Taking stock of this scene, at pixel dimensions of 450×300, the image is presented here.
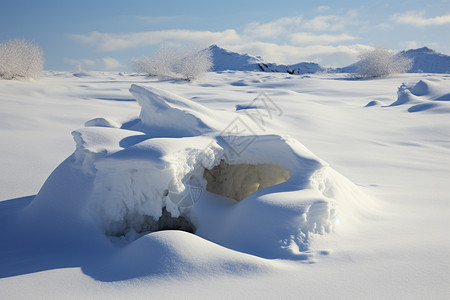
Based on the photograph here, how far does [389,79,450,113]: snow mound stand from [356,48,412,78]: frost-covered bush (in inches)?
294

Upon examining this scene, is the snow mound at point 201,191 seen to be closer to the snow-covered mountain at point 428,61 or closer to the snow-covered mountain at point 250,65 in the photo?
the snow-covered mountain at point 250,65

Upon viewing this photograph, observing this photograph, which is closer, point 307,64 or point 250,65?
point 250,65

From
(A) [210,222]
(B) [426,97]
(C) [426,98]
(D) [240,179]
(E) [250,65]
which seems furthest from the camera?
(E) [250,65]

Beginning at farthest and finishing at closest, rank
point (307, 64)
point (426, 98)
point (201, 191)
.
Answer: point (307, 64) < point (426, 98) < point (201, 191)

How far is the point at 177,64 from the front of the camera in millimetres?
19359

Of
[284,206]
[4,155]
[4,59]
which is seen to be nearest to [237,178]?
[284,206]

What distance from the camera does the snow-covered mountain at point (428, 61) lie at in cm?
4494

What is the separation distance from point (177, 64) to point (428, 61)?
40901mm

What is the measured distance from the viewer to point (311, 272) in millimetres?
2062

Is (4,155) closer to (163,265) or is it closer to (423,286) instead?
(163,265)

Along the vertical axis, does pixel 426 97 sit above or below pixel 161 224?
above

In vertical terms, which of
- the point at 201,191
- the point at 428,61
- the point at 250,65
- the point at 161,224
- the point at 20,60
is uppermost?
the point at 428,61

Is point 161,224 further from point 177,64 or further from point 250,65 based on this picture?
point 250,65

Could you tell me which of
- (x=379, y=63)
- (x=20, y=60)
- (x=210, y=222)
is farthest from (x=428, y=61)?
(x=210, y=222)
